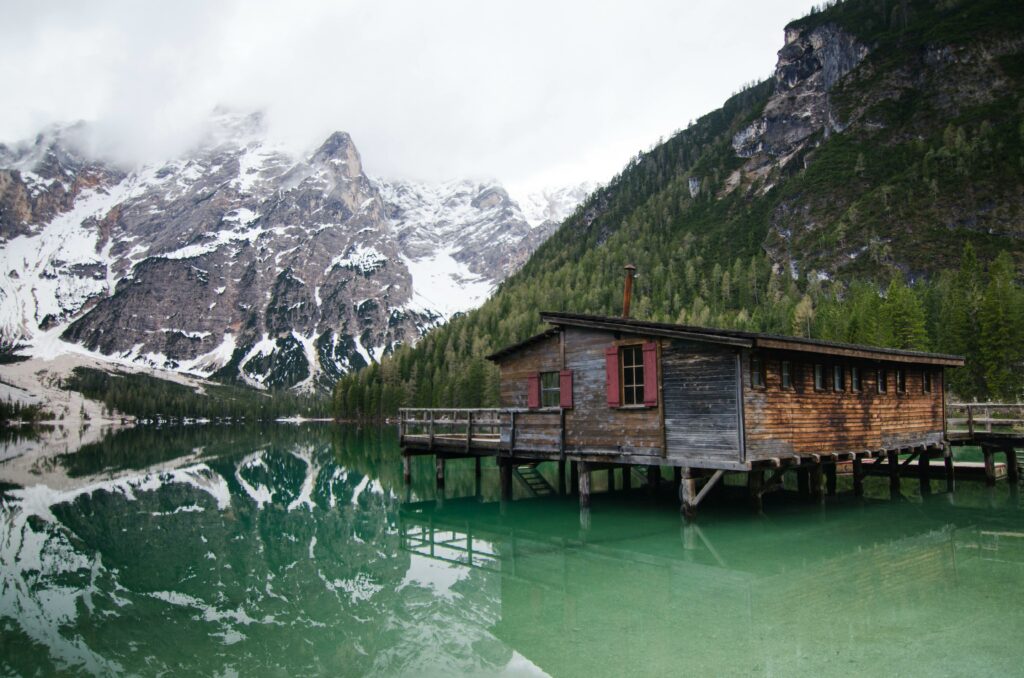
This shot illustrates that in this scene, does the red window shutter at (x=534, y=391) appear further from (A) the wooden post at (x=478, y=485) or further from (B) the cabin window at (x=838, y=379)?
(B) the cabin window at (x=838, y=379)

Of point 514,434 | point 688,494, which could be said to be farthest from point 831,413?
point 514,434

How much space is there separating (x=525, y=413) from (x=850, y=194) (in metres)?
136

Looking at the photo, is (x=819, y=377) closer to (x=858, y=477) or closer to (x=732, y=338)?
(x=732, y=338)

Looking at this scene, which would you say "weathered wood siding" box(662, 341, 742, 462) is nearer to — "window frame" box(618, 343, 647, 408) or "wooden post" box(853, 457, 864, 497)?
"window frame" box(618, 343, 647, 408)

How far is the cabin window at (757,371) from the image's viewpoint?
20.6 meters

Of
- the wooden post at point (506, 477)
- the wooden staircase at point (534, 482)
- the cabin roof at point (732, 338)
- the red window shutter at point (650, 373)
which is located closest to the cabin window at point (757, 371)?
the cabin roof at point (732, 338)

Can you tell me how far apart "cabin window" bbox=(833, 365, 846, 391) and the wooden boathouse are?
38 millimetres

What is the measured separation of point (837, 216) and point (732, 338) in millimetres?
135117

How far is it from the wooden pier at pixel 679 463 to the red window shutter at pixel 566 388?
0.46 metres

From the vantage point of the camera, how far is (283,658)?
1147 cm

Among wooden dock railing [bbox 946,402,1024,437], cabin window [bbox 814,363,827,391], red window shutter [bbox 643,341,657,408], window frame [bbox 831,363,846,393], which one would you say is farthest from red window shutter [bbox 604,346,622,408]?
wooden dock railing [bbox 946,402,1024,437]

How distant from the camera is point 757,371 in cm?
2077

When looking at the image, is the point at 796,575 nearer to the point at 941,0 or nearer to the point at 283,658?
the point at 283,658

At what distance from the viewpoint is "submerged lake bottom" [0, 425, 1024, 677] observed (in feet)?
36.0
